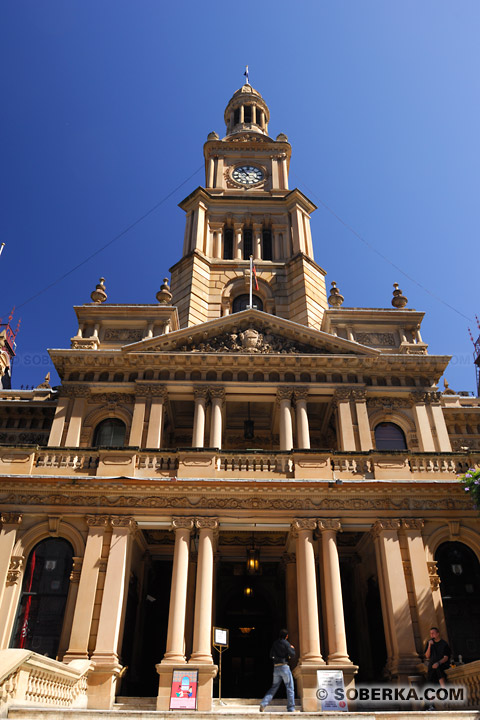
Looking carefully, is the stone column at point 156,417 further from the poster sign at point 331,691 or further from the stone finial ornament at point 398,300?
the stone finial ornament at point 398,300

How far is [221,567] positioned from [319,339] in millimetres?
11319

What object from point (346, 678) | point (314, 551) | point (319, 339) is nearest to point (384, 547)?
point (314, 551)

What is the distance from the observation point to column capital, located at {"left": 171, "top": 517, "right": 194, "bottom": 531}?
19.8 metres

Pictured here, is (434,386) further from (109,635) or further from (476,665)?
(109,635)

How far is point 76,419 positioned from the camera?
25.1 metres

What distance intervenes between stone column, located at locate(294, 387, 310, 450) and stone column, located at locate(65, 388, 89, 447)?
9629mm

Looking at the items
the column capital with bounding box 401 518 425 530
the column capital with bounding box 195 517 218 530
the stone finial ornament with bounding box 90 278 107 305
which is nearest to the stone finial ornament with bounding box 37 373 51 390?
the stone finial ornament with bounding box 90 278 107 305

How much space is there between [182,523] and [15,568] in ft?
19.3

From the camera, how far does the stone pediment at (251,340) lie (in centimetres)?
2641

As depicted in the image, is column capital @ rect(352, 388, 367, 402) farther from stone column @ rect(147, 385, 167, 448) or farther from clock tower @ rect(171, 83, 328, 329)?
stone column @ rect(147, 385, 167, 448)

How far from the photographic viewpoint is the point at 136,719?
492 inches

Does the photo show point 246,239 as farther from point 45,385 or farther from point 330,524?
point 330,524

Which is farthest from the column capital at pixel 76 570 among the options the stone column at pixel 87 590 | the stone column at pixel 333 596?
the stone column at pixel 333 596

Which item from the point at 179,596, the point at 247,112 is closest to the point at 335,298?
the point at 179,596
